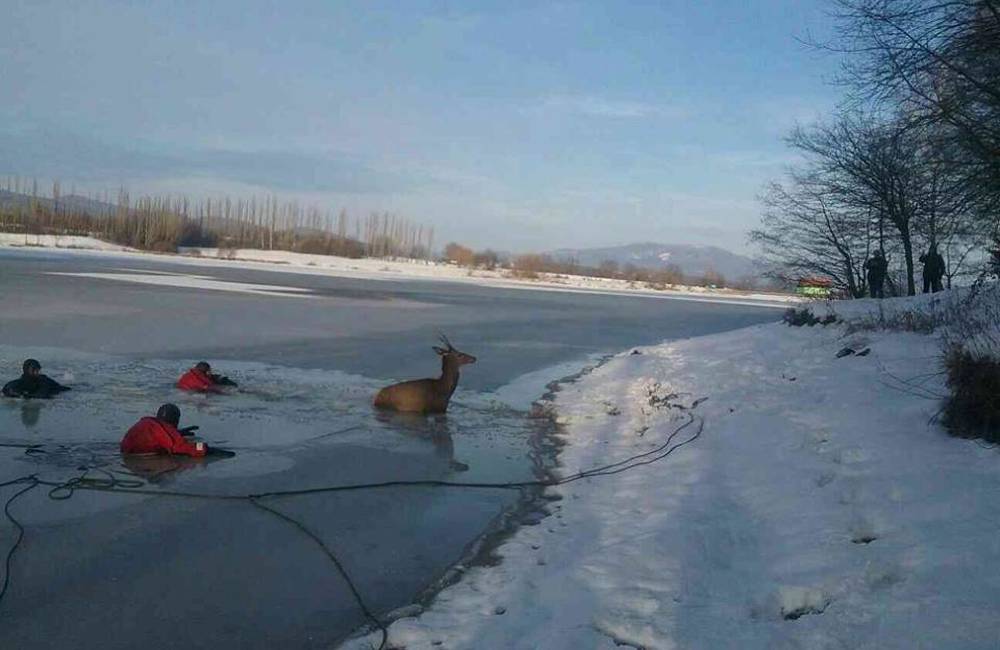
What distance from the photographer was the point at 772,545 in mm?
6777

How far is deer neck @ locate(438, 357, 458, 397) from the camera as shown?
14.2 metres

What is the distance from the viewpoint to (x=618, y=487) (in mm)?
9609

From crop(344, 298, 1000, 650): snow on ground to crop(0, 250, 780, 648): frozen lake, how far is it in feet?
2.61

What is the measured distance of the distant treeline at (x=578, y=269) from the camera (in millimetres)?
123375

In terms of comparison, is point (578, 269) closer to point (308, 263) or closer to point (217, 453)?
point (308, 263)

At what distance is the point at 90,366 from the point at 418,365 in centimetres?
657

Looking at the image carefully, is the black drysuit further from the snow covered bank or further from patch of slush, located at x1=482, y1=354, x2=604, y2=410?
the snow covered bank

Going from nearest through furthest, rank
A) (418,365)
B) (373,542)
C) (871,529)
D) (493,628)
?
(493,628) < (871,529) < (373,542) < (418,365)

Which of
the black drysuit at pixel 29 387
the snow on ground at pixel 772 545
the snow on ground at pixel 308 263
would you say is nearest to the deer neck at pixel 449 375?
the snow on ground at pixel 772 545

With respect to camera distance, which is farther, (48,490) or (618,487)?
(618,487)

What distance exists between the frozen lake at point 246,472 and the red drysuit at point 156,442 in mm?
236

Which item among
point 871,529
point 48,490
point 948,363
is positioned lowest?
point 48,490

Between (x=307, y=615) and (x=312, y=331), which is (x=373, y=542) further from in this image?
(x=312, y=331)

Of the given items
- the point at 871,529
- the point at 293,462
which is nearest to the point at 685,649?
the point at 871,529
